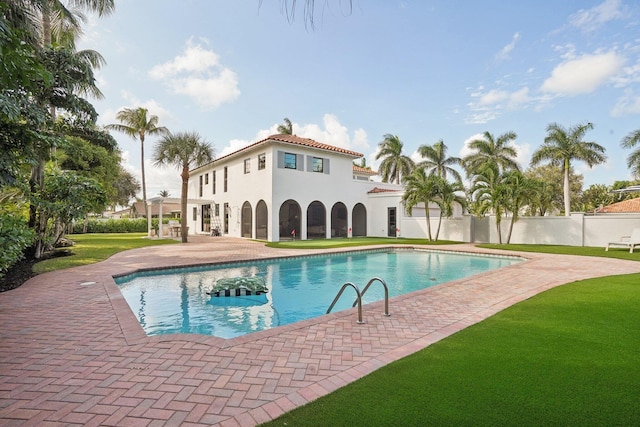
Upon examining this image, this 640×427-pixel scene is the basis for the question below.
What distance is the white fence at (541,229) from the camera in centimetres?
1809

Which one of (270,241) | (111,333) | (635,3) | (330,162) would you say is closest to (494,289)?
(635,3)

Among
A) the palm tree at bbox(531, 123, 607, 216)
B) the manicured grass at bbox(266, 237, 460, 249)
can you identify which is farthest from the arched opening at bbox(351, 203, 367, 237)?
the palm tree at bbox(531, 123, 607, 216)

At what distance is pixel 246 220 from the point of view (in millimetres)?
25641

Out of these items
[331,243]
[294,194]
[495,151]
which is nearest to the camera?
[331,243]

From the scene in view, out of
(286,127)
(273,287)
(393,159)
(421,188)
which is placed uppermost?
(286,127)

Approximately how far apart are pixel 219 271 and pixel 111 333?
7.11 m

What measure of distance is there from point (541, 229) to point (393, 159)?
1988cm

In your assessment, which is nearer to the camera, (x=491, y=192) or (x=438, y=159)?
(x=491, y=192)

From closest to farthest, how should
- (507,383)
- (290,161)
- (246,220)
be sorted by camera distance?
(507,383) < (290,161) < (246,220)

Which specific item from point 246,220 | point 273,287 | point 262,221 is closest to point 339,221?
point 262,221

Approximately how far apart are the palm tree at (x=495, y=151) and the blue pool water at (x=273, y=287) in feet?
65.1

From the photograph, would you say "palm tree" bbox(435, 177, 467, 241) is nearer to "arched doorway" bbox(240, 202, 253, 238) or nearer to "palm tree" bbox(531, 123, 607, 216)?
"palm tree" bbox(531, 123, 607, 216)

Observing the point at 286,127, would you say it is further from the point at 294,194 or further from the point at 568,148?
the point at 568,148

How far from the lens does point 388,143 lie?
1492 inches
